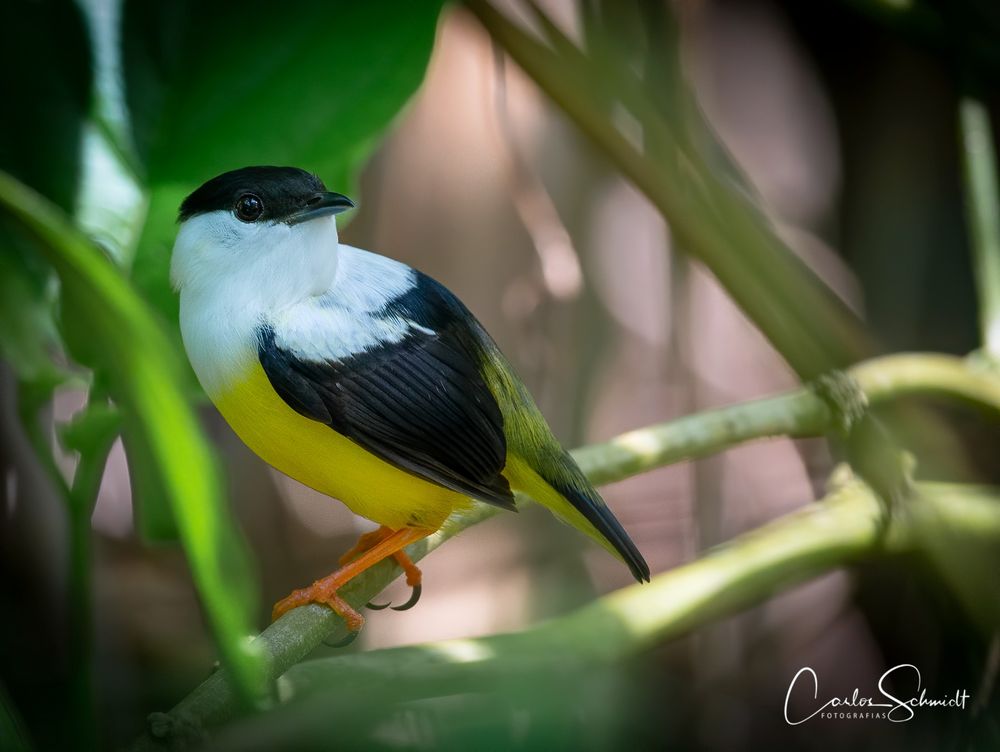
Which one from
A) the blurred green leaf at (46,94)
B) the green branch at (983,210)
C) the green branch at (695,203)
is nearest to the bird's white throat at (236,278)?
the blurred green leaf at (46,94)

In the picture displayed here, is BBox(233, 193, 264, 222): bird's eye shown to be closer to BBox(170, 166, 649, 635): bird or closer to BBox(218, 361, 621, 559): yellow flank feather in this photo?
BBox(170, 166, 649, 635): bird

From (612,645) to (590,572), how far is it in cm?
74

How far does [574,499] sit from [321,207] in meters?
0.30

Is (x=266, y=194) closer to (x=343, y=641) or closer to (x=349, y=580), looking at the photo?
(x=349, y=580)

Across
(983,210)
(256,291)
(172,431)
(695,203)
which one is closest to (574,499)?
(256,291)

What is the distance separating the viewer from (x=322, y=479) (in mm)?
761

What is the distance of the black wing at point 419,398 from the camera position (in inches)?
28.2

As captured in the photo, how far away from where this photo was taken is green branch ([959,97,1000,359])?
1279mm

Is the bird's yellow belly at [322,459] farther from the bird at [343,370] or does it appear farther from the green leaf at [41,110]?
the green leaf at [41,110]

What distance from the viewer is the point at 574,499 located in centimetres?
78

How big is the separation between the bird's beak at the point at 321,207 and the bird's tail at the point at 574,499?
256mm

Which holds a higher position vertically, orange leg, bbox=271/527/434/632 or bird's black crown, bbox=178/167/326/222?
bird's black crown, bbox=178/167/326/222

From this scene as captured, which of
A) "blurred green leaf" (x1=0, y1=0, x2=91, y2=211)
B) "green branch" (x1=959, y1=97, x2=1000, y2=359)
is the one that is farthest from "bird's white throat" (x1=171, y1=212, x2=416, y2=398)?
"green branch" (x1=959, y1=97, x2=1000, y2=359)

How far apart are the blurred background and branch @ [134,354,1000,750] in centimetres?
23
